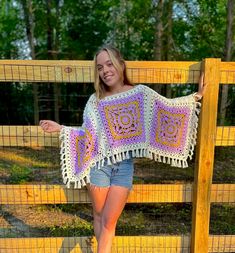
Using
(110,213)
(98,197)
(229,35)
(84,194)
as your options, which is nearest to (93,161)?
(98,197)

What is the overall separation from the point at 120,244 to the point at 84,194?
54 cm

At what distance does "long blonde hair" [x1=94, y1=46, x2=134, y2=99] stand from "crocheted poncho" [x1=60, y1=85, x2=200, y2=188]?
0.08 meters

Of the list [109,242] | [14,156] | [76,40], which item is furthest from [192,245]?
[76,40]

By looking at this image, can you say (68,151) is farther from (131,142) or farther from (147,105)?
(147,105)

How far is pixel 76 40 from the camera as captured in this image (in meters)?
10.9

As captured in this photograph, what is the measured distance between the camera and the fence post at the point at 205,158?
2609 millimetres

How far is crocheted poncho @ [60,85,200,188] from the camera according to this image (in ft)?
7.89

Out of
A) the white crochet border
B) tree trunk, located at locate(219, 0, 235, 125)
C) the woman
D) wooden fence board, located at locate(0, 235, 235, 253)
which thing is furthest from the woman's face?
tree trunk, located at locate(219, 0, 235, 125)

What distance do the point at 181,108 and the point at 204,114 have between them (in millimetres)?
237

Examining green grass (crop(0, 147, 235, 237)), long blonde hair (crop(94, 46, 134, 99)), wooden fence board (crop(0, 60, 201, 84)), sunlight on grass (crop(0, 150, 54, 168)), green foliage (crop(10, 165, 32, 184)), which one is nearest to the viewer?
long blonde hair (crop(94, 46, 134, 99))

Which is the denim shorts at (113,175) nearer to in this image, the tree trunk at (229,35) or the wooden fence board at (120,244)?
the wooden fence board at (120,244)

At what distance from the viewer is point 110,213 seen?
2410 mm

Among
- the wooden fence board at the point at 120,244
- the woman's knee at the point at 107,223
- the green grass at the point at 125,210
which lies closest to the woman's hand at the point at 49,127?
the woman's knee at the point at 107,223

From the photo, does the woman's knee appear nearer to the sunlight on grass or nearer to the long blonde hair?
the long blonde hair
